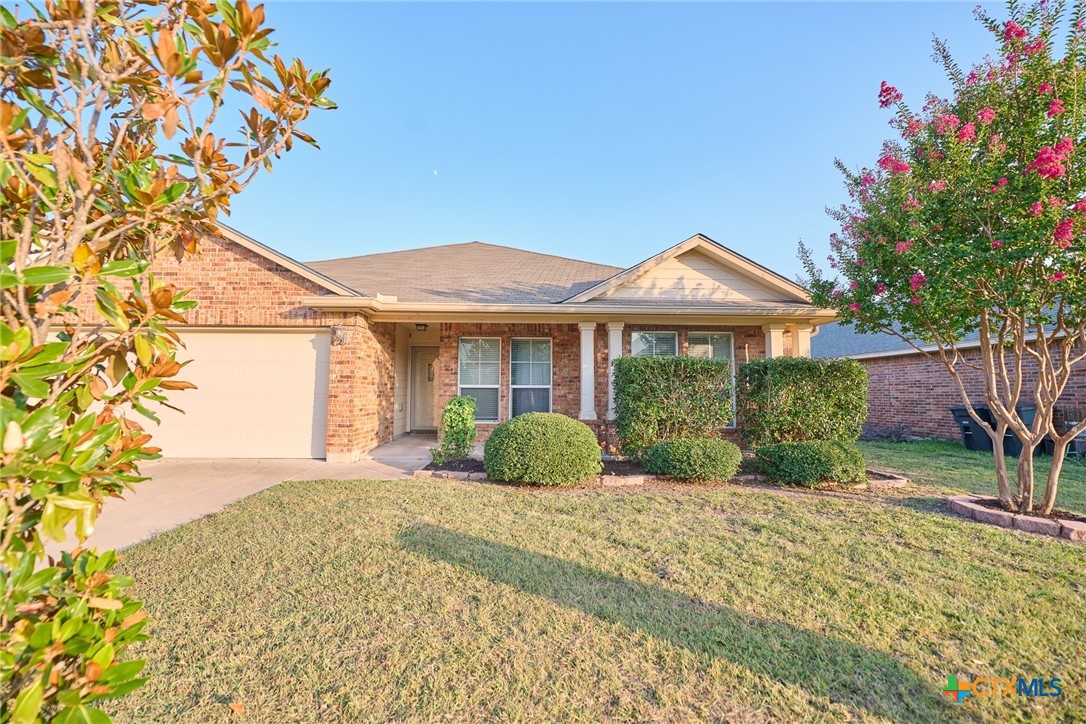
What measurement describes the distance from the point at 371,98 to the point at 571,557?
922cm

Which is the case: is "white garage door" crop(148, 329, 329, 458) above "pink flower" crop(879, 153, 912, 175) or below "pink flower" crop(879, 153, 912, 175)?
below

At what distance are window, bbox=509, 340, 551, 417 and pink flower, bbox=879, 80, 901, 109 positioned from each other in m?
6.42

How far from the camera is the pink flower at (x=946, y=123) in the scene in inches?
186

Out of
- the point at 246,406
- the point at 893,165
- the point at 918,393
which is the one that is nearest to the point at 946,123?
the point at 893,165

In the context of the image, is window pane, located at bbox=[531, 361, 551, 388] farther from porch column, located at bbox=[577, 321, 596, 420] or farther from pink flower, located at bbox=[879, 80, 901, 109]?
pink flower, located at bbox=[879, 80, 901, 109]

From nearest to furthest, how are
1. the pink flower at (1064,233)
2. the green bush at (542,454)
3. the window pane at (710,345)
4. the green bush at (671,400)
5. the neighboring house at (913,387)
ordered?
1. the pink flower at (1064,233)
2. the green bush at (542,454)
3. the green bush at (671,400)
4. the window pane at (710,345)
5. the neighboring house at (913,387)

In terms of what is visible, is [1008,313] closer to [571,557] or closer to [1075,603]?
[1075,603]

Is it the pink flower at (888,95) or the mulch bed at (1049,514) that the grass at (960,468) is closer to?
the mulch bed at (1049,514)

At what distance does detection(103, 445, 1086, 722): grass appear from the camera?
203cm

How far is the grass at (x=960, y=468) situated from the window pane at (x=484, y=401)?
286 inches

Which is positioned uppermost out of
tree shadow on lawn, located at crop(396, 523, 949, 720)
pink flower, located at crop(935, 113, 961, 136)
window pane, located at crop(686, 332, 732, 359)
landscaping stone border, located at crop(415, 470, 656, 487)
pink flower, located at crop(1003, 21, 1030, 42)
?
pink flower, located at crop(1003, 21, 1030, 42)

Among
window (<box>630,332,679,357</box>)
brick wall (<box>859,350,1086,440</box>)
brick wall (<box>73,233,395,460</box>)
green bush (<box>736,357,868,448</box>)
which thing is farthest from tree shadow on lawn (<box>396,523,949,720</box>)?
brick wall (<box>859,350,1086,440</box>)

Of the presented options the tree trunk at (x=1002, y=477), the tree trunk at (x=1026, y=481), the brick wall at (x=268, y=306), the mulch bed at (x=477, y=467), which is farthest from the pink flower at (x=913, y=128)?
the brick wall at (x=268, y=306)

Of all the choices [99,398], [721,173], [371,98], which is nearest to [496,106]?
[371,98]
